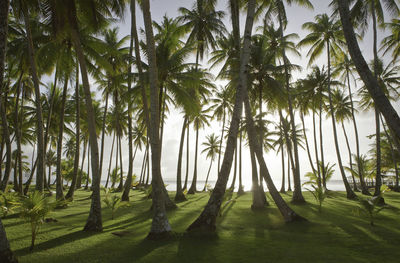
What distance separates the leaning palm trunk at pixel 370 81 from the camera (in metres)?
4.75

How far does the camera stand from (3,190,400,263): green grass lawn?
4855mm

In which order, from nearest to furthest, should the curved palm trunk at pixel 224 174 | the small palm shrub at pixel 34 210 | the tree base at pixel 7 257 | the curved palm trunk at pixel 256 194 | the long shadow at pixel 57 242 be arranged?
the tree base at pixel 7 257 → the long shadow at pixel 57 242 → the small palm shrub at pixel 34 210 → the curved palm trunk at pixel 224 174 → the curved palm trunk at pixel 256 194

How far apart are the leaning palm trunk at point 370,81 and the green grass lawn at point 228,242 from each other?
2.93m

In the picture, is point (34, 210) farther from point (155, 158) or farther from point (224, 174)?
point (224, 174)

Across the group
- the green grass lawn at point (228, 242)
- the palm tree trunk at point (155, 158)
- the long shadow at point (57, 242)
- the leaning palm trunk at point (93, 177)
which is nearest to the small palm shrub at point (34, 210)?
the long shadow at point (57, 242)

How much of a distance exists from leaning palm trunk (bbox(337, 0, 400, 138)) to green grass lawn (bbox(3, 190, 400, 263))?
2934 mm

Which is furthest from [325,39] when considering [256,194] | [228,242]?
[228,242]

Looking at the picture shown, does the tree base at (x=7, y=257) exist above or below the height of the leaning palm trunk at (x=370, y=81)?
below

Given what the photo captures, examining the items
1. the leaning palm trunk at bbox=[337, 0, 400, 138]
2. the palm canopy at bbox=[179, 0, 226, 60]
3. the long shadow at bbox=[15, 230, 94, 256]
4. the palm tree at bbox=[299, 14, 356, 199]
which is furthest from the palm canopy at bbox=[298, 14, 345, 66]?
the long shadow at bbox=[15, 230, 94, 256]

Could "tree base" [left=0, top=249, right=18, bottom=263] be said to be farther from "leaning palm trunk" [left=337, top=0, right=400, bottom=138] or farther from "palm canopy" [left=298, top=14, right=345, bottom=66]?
"palm canopy" [left=298, top=14, right=345, bottom=66]

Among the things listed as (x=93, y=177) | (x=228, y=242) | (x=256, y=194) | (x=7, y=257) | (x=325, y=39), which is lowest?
(x=228, y=242)

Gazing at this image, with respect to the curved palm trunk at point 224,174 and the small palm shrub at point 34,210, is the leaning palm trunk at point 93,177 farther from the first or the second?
the curved palm trunk at point 224,174

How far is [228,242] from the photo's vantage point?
6000mm

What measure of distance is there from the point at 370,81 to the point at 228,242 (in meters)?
5.36
